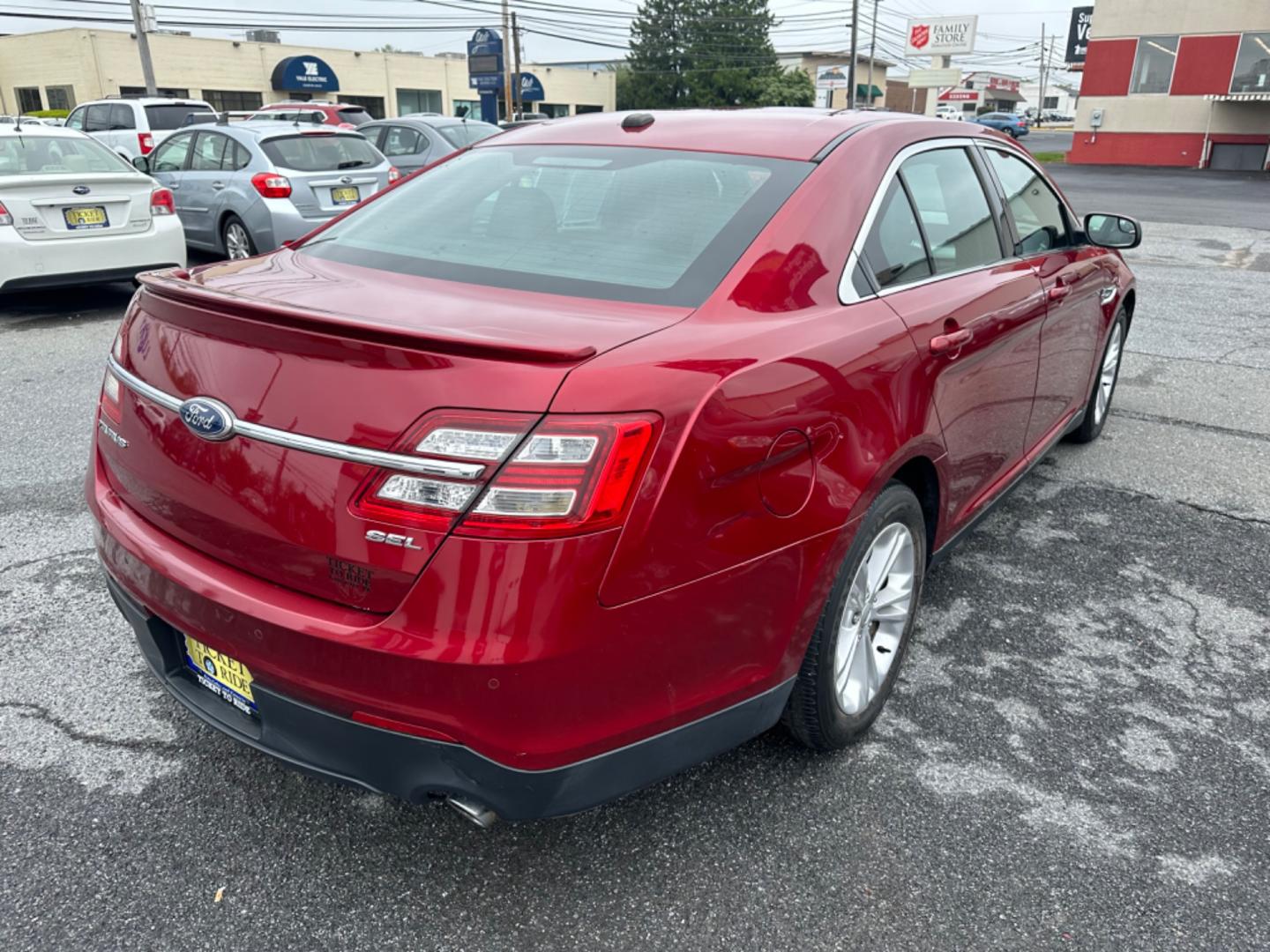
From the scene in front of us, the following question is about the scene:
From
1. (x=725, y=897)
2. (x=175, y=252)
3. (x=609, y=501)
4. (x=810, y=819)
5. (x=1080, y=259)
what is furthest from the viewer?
(x=175, y=252)

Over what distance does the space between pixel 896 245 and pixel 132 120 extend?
18.3 meters

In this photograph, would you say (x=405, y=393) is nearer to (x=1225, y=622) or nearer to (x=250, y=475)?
(x=250, y=475)

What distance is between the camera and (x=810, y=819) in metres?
2.42

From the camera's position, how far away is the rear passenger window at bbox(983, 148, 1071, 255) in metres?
3.59

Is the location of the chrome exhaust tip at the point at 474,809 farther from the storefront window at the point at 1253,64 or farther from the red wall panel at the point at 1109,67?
the red wall panel at the point at 1109,67

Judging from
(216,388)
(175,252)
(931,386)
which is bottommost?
(175,252)

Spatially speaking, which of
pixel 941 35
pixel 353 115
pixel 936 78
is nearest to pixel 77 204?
pixel 353 115

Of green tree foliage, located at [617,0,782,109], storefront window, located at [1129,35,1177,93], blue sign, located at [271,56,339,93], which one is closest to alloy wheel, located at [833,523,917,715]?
storefront window, located at [1129,35,1177,93]

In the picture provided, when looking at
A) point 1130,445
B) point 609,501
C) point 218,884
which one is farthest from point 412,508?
point 1130,445

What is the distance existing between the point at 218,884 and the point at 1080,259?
3.79 metres

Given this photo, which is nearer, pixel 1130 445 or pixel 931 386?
pixel 931 386

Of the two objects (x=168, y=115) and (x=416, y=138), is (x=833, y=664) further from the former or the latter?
(x=168, y=115)

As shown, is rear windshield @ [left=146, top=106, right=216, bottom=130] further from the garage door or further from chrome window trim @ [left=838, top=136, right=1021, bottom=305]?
the garage door

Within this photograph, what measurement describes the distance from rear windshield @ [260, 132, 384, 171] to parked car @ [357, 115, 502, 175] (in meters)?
3.44
